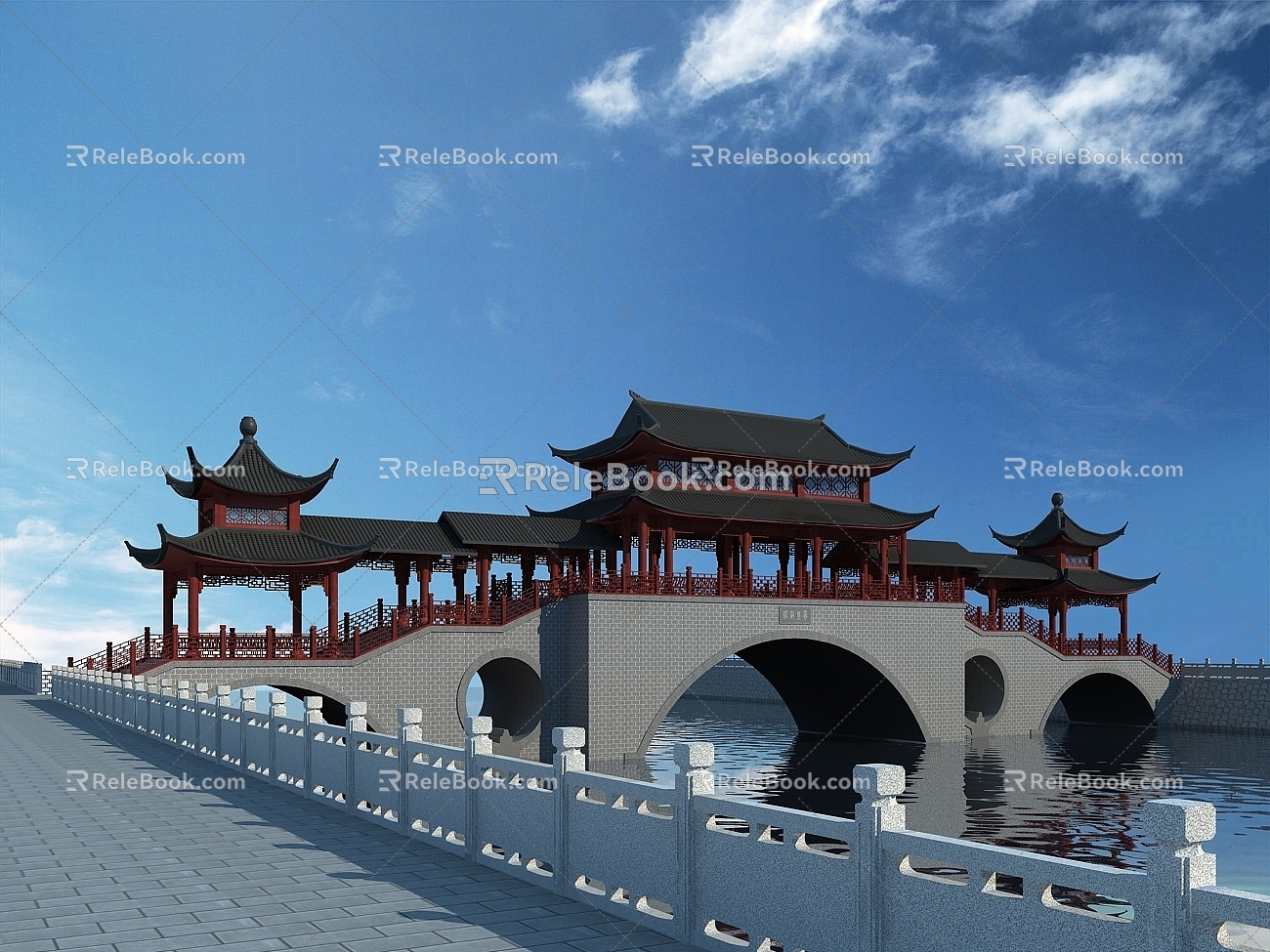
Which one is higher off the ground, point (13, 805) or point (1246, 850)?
point (13, 805)

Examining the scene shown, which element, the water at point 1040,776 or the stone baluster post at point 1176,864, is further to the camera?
the water at point 1040,776

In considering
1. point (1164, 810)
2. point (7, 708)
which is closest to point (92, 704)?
point (7, 708)

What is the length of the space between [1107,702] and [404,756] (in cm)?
3963

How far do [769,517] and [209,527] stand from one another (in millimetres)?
13961

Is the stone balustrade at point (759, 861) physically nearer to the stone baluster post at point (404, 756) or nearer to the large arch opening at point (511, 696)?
the stone baluster post at point (404, 756)

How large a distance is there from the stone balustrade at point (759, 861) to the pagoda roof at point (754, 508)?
696 inches

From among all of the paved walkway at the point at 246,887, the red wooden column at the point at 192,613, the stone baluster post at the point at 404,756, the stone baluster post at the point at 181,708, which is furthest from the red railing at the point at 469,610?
the stone baluster post at the point at 404,756

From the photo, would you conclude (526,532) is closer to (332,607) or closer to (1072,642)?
→ (332,607)

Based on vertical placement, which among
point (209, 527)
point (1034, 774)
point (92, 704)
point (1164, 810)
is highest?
point (209, 527)

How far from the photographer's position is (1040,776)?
90.7 ft

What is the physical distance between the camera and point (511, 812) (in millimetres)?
9031

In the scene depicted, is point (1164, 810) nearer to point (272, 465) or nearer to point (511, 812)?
point (511, 812)

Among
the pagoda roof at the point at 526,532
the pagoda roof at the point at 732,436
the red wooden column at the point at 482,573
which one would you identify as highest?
the pagoda roof at the point at 732,436

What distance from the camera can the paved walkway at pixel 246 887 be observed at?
706cm
